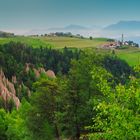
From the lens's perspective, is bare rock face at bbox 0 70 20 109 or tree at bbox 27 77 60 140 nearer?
tree at bbox 27 77 60 140

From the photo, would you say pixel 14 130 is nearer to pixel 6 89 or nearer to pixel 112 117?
pixel 112 117

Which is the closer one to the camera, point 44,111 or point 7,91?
point 44,111

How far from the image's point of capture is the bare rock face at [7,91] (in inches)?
6063

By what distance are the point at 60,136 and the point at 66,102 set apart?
919 cm

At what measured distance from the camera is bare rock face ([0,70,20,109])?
154 m

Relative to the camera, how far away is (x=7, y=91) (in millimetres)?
161000

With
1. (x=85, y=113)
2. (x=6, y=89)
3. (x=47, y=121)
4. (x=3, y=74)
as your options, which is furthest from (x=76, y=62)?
(x=3, y=74)

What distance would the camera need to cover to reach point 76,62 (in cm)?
4916

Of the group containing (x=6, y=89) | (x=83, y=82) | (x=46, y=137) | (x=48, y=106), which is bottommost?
(x=6, y=89)

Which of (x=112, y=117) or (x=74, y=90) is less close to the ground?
(x=112, y=117)

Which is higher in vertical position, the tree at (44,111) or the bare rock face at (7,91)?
the tree at (44,111)

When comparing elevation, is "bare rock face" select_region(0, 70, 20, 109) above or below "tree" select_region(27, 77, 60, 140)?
below

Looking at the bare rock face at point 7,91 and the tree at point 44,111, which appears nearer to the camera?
the tree at point 44,111

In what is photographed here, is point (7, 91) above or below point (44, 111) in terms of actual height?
below
